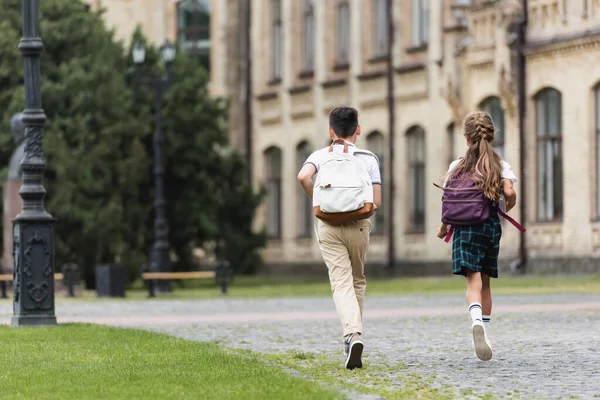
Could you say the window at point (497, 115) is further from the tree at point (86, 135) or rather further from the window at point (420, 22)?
the tree at point (86, 135)

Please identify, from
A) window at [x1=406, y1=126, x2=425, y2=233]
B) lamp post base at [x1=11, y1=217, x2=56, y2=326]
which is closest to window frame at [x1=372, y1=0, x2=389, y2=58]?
window at [x1=406, y1=126, x2=425, y2=233]

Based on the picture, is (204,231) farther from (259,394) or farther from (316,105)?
(259,394)

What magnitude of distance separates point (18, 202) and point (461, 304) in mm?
11798

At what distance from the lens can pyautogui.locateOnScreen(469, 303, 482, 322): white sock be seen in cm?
1296

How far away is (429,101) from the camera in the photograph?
43469 millimetres

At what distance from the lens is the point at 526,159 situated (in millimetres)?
38812

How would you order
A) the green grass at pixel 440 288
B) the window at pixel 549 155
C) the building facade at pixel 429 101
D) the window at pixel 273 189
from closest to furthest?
1. the green grass at pixel 440 288
2. the building facade at pixel 429 101
3. the window at pixel 549 155
4. the window at pixel 273 189

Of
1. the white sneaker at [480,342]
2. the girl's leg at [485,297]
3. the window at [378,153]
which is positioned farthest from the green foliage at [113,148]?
the white sneaker at [480,342]

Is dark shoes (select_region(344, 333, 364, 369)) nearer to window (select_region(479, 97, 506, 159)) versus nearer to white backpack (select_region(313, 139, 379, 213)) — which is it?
white backpack (select_region(313, 139, 379, 213))

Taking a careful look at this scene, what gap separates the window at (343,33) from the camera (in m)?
48.0

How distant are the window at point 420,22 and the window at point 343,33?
3.55 m

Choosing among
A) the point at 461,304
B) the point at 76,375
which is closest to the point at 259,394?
the point at 76,375

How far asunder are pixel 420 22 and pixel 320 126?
568cm

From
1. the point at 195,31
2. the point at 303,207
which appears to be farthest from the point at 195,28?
the point at 303,207
